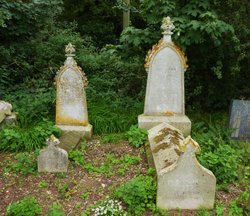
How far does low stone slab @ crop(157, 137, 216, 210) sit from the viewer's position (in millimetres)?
3812

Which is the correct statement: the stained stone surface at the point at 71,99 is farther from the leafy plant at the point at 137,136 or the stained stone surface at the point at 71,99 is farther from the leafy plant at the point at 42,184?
the leafy plant at the point at 42,184

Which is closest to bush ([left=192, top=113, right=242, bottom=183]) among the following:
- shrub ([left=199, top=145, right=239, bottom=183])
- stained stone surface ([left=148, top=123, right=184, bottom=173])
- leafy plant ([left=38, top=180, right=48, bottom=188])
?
shrub ([left=199, top=145, right=239, bottom=183])

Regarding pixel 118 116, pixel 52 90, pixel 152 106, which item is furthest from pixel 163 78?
pixel 52 90

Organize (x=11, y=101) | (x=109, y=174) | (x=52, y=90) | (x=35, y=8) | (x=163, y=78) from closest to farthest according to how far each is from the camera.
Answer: (x=109, y=174)
(x=163, y=78)
(x=11, y=101)
(x=52, y=90)
(x=35, y=8)

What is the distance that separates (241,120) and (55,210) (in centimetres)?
368

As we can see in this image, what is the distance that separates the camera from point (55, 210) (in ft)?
12.6

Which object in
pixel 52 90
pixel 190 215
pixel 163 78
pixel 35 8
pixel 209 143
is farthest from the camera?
pixel 35 8

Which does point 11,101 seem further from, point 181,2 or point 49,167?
point 181,2

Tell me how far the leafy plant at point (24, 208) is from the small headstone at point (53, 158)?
769 millimetres

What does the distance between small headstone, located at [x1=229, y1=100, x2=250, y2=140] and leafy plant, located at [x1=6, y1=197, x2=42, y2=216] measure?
366cm

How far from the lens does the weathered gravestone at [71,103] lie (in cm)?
Answer: 532

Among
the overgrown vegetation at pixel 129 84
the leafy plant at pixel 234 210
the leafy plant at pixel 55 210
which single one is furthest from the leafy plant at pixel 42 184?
the leafy plant at pixel 234 210

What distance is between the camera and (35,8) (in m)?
7.97

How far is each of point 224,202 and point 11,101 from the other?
4.53m
